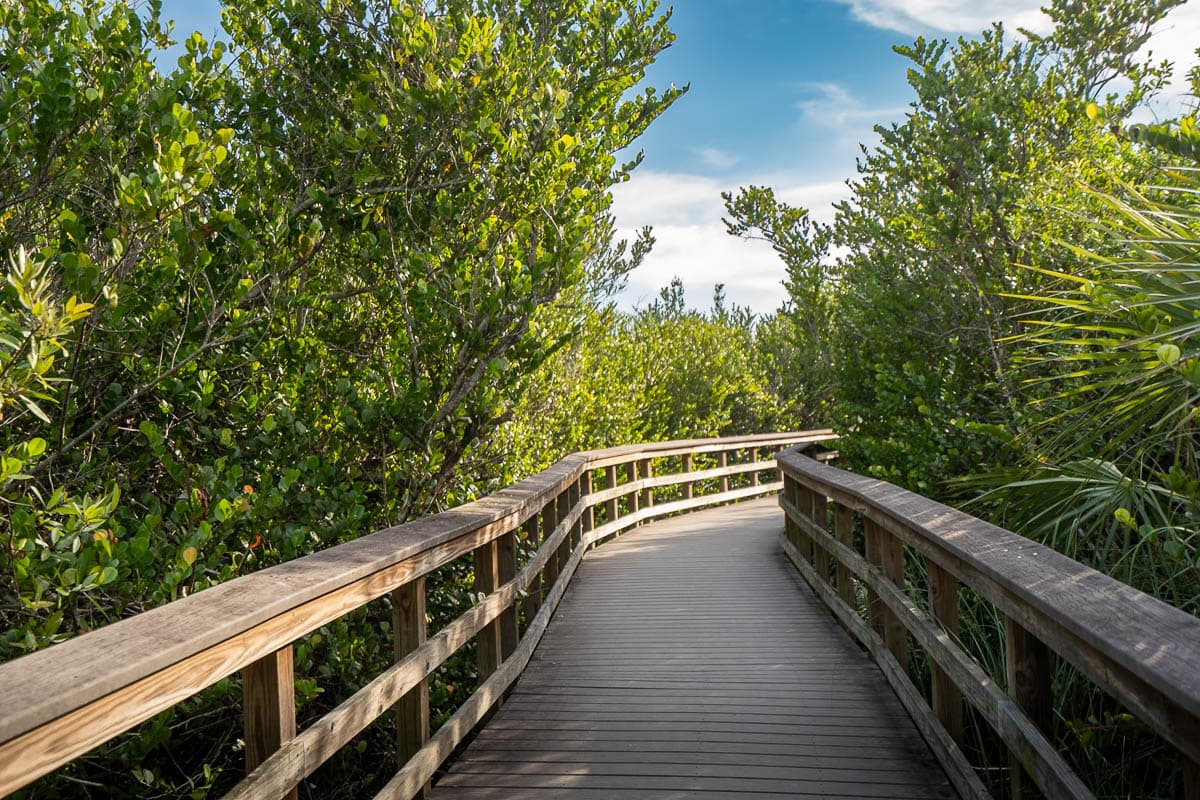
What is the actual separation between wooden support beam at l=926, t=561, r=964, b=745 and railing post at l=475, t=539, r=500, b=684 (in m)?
1.97

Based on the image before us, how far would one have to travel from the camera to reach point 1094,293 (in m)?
3.46

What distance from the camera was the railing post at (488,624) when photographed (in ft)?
14.6

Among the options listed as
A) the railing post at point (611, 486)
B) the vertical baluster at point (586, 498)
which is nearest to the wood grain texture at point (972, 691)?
the vertical baluster at point (586, 498)

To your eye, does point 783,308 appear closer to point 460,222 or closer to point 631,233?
point 631,233

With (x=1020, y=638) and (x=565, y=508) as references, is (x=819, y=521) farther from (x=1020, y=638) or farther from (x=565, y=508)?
(x=1020, y=638)

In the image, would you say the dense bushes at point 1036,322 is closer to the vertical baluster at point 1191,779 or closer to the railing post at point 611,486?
the vertical baluster at point 1191,779

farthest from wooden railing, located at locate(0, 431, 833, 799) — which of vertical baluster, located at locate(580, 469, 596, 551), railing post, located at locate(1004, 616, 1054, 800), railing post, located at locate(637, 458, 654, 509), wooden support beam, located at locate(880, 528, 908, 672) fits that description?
railing post, located at locate(637, 458, 654, 509)

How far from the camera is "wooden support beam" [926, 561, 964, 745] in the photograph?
354cm

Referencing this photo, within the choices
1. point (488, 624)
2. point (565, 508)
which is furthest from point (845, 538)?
point (565, 508)

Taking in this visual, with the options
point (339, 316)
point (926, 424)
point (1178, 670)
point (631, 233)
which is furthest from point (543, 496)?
point (631, 233)

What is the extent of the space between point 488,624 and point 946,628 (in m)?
2.01

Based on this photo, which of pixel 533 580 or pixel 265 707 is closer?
pixel 265 707

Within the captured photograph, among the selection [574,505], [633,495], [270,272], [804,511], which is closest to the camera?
[270,272]

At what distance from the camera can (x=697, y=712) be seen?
4.39m
